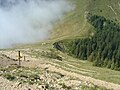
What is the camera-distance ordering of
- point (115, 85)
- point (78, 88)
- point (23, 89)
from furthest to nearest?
point (115, 85) → point (78, 88) → point (23, 89)

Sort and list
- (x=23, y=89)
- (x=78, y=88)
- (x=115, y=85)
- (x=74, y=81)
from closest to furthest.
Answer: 1. (x=23, y=89)
2. (x=78, y=88)
3. (x=74, y=81)
4. (x=115, y=85)

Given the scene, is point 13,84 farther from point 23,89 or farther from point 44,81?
point 44,81

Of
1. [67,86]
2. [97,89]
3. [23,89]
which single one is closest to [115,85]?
[97,89]

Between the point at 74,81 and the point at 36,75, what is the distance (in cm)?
579

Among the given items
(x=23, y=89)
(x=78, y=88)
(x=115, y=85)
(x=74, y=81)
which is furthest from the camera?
(x=115, y=85)

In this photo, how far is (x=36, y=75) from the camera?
163 feet

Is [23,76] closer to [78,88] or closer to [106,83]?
[78,88]

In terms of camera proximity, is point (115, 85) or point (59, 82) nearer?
point (59, 82)

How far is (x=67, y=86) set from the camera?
45188mm

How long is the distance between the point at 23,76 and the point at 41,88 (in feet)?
21.1

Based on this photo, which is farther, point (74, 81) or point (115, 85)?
point (115, 85)

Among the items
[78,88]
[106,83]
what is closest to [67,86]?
[78,88]

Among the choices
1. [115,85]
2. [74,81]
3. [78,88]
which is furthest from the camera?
[115,85]

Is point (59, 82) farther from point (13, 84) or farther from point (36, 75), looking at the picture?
point (13, 84)
